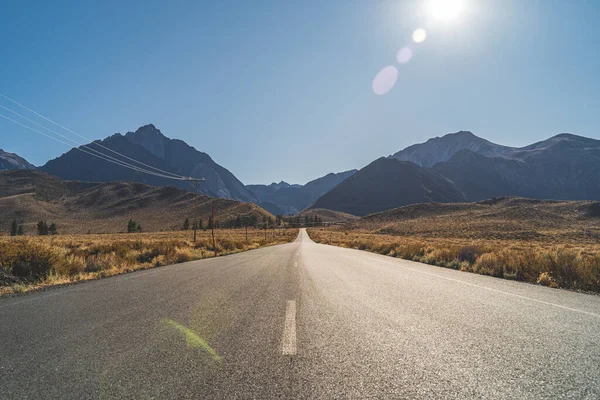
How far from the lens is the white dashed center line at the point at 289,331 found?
3.34 metres

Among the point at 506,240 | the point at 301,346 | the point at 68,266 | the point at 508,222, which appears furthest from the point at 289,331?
the point at 508,222

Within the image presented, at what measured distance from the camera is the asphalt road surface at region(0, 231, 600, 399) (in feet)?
8.49

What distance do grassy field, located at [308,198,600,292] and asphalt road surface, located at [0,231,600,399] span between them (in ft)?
11.4

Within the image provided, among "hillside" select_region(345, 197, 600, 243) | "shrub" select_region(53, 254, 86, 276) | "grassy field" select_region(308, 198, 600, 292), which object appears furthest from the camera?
"hillside" select_region(345, 197, 600, 243)

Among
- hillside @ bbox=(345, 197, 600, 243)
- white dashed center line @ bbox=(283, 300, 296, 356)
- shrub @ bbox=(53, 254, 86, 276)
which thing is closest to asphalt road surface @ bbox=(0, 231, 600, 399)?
white dashed center line @ bbox=(283, 300, 296, 356)

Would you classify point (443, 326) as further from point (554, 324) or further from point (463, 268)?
point (463, 268)

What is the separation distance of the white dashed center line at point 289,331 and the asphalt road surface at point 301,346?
Result: 3cm

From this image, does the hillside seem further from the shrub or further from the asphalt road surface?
the shrub

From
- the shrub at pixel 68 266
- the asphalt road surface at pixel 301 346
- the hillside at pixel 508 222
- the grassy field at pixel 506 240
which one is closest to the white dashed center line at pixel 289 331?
the asphalt road surface at pixel 301 346

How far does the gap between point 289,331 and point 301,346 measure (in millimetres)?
557

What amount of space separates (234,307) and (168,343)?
5.95 feet

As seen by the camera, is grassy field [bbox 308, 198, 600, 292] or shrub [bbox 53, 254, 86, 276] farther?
shrub [bbox 53, 254, 86, 276]

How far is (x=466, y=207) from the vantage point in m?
118

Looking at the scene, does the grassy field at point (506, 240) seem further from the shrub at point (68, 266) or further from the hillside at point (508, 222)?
the shrub at point (68, 266)
